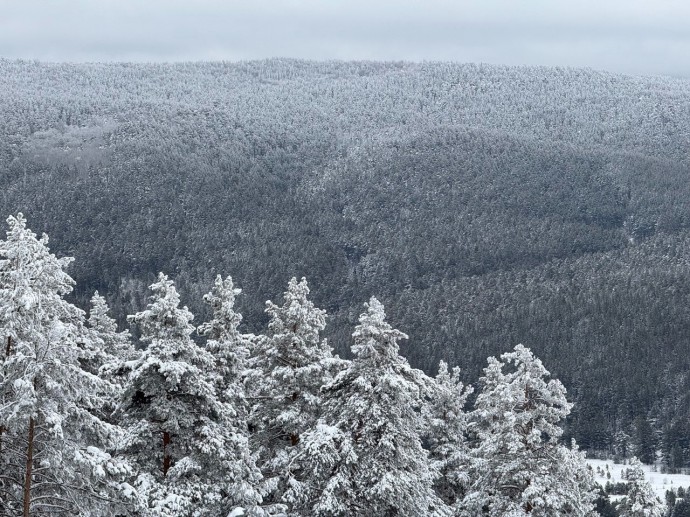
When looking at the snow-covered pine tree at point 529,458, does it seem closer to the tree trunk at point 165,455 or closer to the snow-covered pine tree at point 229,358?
the snow-covered pine tree at point 229,358

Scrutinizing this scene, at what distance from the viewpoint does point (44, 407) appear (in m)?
17.3

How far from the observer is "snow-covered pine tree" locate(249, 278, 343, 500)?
2661 cm

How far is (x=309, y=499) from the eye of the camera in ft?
85.2

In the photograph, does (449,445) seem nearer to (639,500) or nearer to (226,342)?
(639,500)

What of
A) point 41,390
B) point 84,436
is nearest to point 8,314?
point 41,390

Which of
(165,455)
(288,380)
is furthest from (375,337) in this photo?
(165,455)

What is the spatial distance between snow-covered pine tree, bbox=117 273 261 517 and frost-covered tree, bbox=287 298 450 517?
234 cm

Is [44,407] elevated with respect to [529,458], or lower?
elevated

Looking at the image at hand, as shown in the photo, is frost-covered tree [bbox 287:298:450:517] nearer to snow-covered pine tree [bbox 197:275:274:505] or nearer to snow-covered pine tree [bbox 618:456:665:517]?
snow-covered pine tree [bbox 197:275:274:505]

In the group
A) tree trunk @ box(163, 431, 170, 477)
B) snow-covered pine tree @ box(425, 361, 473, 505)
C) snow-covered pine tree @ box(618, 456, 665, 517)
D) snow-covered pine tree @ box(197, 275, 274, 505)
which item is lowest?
snow-covered pine tree @ box(618, 456, 665, 517)

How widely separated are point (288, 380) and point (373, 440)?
125 inches

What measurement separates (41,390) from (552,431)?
17.0m

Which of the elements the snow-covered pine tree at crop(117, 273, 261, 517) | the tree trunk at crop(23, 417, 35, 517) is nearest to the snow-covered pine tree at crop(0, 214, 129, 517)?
the tree trunk at crop(23, 417, 35, 517)

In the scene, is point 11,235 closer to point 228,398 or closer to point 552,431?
point 228,398
